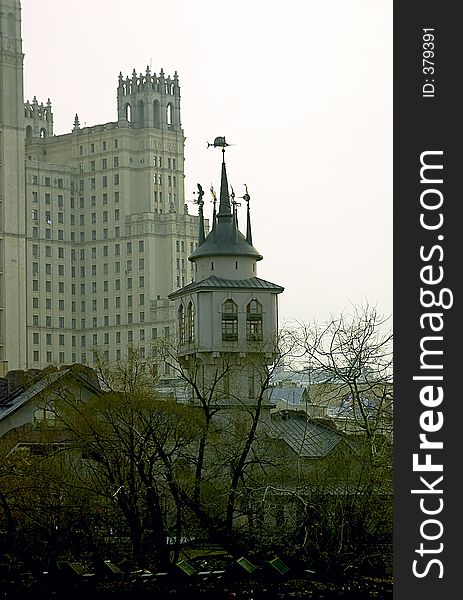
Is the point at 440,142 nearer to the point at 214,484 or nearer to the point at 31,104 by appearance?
the point at 214,484

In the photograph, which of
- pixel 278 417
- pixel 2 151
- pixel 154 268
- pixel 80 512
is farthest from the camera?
pixel 154 268

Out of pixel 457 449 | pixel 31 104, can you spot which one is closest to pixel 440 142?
pixel 457 449

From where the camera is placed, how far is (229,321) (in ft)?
211

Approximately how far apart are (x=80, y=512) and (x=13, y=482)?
3542 millimetres

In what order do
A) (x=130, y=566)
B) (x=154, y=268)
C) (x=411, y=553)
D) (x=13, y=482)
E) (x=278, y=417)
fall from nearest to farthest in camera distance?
(x=411, y=553) → (x=130, y=566) → (x=13, y=482) → (x=278, y=417) → (x=154, y=268)

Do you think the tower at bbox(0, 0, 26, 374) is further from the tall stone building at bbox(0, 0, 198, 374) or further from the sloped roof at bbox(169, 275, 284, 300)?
the sloped roof at bbox(169, 275, 284, 300)

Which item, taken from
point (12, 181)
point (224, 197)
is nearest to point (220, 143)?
point (224, 197)

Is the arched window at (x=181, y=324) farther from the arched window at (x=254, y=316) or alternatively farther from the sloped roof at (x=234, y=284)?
the arched window at (x=254, y=316)

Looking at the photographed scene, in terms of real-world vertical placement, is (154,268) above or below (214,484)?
above

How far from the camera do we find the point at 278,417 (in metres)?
62.4

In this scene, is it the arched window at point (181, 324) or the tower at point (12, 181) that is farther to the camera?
the tower at point (12, 181)

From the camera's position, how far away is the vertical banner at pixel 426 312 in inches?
575

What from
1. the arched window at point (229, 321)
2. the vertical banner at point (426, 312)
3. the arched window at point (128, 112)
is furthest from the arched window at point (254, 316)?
the arched window at point (128, 112)

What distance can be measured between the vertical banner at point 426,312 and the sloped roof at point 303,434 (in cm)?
3640
